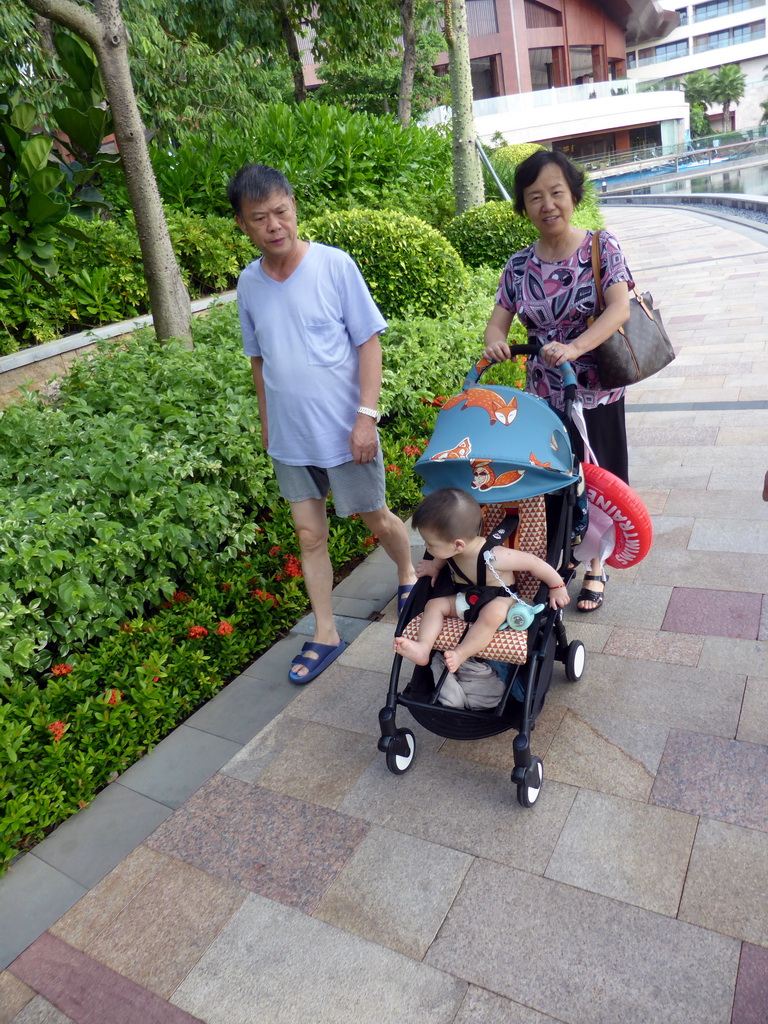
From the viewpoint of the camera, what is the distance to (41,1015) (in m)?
1.94

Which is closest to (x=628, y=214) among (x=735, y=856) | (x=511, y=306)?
(x=511, y=306)

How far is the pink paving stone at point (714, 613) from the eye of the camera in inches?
120

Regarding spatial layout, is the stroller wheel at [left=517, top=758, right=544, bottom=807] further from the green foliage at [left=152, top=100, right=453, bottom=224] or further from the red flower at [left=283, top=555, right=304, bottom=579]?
the green foliage at [left=152, top=100, right=453, bottom=224]

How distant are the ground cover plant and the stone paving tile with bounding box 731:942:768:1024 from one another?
6.81ft

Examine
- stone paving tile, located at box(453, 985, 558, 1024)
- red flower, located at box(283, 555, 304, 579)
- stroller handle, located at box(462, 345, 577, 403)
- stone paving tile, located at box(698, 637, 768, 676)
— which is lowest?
stone paving tile, located at box(453, 985, 558, 1024)

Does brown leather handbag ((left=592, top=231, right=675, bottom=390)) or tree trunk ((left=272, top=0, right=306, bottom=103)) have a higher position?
tree trunk ((left=272, top=0, right=306, bottom=103))

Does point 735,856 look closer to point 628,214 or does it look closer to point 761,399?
point 761,399

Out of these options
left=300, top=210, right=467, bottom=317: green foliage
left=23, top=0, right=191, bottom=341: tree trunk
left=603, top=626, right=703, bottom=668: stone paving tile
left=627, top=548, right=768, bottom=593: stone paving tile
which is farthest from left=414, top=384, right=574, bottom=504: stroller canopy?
left=300, top=210, right=467, bottom=317: green foliage

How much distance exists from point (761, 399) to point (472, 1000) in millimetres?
5033

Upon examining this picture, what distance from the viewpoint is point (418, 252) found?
22.2 ft

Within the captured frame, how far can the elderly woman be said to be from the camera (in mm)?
2732

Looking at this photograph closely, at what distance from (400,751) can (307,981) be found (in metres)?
0.76

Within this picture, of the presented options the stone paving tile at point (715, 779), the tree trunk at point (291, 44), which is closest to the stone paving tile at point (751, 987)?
the stone paving tile at point (715, 779)

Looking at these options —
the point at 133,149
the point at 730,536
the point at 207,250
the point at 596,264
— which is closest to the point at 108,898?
the point at 596,264
